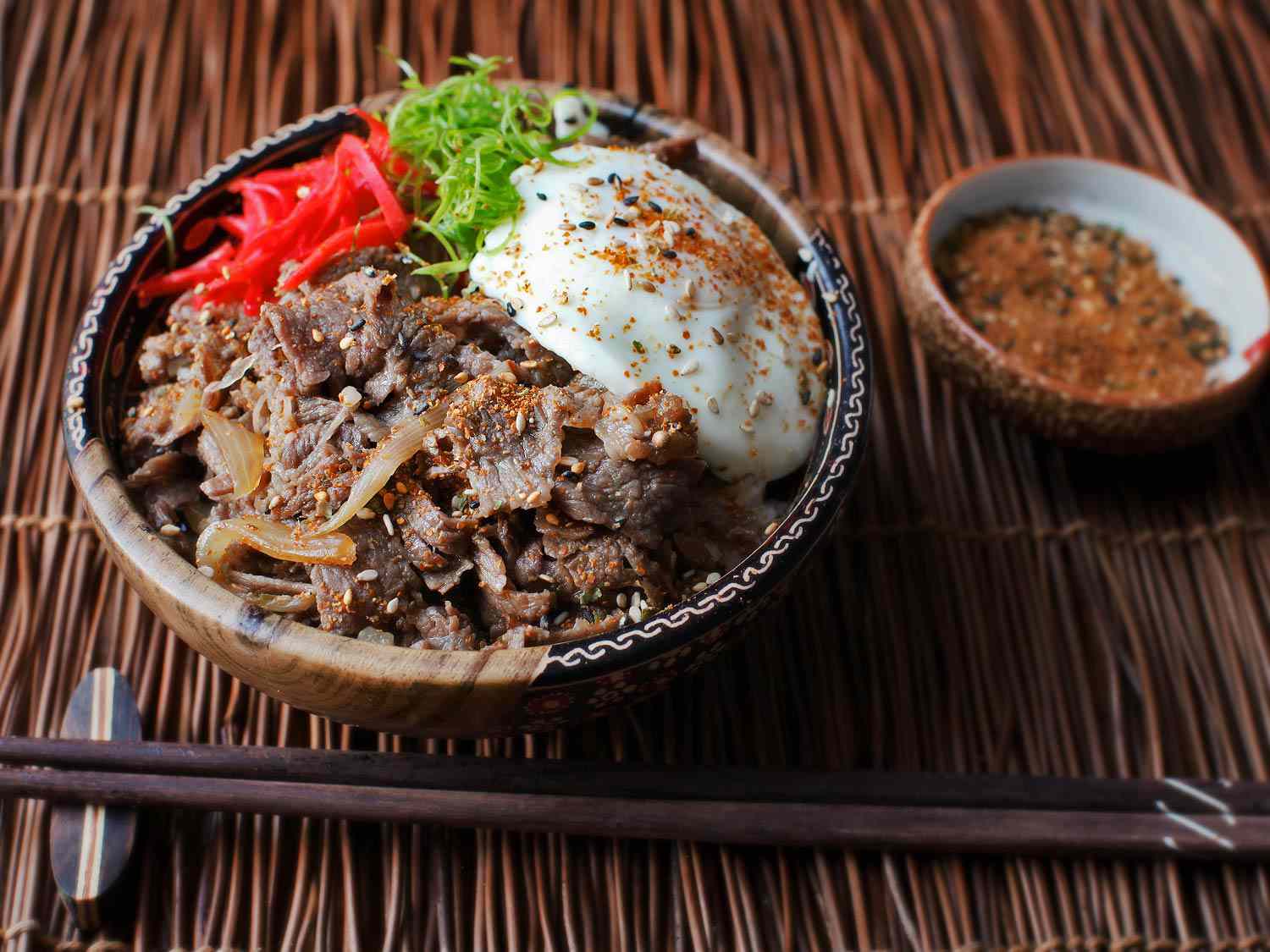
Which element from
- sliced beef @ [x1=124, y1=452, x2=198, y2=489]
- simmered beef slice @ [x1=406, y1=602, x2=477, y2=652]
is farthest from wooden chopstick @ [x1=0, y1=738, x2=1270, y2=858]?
sliced beef @ [x1=124, y1=452, x2=198, y2=489]

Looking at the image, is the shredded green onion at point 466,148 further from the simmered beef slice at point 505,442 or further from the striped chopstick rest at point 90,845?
the striped chopstick rest at point 90,845

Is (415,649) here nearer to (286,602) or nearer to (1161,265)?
(286,602)

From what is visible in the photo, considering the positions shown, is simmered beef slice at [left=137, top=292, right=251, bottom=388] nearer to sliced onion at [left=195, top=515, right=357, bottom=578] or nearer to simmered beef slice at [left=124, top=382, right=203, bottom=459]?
simmered beef slice at [left=124, top=382, right=203, bottom=459]

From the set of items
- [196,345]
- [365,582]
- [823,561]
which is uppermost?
[196,345]

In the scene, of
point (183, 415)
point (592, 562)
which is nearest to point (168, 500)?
point (183, 415)

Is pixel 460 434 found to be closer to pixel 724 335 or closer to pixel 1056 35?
pixel 724 335

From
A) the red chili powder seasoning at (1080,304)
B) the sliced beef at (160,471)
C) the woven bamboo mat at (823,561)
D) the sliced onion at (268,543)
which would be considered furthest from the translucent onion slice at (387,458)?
the red chili powder seasoning at (1080,304)

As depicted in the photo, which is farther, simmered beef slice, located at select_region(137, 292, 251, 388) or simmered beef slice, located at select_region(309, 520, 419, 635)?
simmered beef slice, located at select_region(137, 292, 251, 388)
